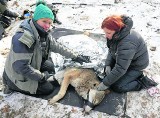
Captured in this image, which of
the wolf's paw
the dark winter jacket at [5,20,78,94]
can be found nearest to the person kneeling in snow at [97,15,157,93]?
the wolf's paw

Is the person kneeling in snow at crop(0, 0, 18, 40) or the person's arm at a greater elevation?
the person's arm

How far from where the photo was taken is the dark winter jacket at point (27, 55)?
366 cm

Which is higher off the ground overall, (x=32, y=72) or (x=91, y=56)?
(x=32, y=72)

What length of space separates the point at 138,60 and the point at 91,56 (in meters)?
1.07

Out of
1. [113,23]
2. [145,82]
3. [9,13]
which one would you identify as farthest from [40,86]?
[9,13]

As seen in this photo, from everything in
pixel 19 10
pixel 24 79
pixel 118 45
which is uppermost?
pixel 118 45

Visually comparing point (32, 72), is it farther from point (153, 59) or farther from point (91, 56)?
point (153, 59)

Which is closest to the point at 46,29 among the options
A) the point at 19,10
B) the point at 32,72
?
the point at 32,72

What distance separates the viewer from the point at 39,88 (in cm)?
417

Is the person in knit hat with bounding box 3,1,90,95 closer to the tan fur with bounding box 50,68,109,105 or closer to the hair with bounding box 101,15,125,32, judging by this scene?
the tan fur with bounding box 50,68,109,105

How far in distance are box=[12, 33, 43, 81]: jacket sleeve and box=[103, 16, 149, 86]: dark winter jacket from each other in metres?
1.12

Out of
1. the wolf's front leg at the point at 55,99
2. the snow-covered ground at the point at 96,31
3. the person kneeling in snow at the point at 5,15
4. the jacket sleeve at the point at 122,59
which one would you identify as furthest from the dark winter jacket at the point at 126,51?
the person kneeling in snow at the point at 5,15

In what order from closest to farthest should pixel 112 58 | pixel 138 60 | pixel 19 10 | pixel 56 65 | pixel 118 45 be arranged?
pixel 118 45
pixel 138 60
pixel 112 58
pixel 56 65
pixel 19 10

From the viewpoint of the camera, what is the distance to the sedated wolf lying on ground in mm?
4059
